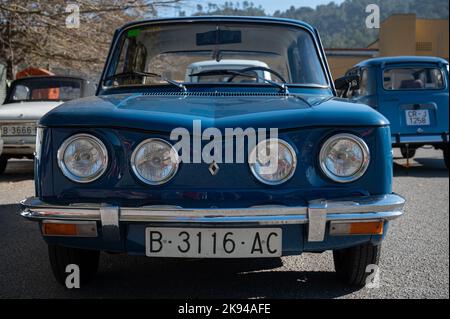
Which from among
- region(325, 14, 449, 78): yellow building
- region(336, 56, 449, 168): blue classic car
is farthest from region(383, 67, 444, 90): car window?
region(325, 14, 449, 78): yellow building

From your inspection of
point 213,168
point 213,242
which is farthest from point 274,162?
point 213,242

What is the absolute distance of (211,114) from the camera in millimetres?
2449

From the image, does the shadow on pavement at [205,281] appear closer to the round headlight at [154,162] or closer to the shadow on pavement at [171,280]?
the shadow on pavement at [171,280]

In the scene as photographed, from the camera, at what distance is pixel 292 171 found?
7.76ft

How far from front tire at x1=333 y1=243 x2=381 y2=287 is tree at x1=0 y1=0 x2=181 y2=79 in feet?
27.0

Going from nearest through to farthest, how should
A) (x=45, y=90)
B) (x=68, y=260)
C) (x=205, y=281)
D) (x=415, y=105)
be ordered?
(x=68, y=260) → (x=205, y=281) → (x=45, y=90) → (x=415, y=105)

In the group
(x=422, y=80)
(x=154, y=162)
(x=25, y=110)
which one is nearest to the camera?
(x=154, y=162)

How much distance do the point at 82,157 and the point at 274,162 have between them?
0.90 meters

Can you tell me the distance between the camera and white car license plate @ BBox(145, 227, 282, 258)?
231 centimetres

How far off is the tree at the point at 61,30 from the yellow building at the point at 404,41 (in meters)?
14.4

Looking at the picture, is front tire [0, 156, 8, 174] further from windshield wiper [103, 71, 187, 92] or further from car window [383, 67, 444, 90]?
car window [383, 67, 444, 90]

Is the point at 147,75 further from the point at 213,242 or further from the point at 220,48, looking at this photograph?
the point at 213,242

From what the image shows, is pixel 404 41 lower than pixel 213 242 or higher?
higher

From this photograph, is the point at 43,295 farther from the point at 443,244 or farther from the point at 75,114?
the point at 443,244
